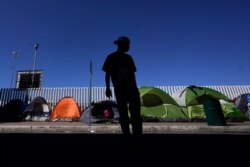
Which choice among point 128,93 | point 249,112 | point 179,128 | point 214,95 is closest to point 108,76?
point 128,93

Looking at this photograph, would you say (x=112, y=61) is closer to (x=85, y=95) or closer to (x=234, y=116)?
(x=234, y=116)

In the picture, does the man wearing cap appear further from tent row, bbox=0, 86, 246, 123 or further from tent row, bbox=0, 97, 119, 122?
tent row, bbox=0, 97, 119, 122

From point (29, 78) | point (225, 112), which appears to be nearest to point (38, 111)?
point (225, 112)

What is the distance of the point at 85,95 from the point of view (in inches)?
653

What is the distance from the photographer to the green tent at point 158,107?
1127 centimetres

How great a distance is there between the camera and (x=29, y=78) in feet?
84.8

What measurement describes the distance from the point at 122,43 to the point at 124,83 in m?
0.60

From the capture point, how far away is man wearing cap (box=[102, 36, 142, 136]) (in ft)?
10.6

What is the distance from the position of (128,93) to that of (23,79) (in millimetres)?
25154

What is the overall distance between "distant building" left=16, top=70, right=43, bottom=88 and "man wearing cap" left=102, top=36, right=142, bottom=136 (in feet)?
75.8

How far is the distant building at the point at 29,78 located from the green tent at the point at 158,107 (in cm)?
1638

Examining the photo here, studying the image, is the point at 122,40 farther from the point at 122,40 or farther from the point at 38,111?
the point at 38,111

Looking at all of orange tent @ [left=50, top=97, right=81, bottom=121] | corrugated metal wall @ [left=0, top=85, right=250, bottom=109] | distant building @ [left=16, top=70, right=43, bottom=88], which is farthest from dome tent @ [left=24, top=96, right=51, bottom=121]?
distant building @ [left=16, top=70, right=43, bottom=88]

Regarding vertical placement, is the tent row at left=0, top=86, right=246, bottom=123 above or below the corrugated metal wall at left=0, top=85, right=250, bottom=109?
below
